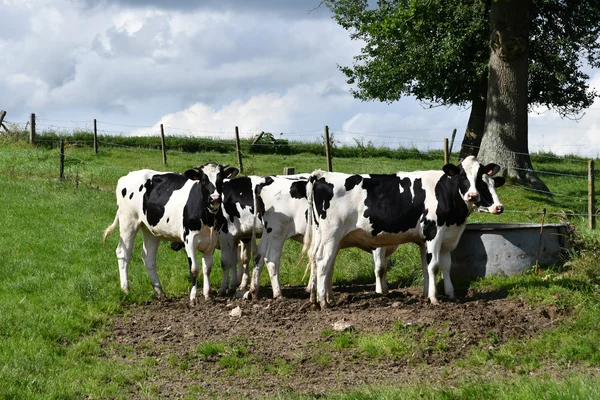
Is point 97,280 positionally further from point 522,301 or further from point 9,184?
point 9,184

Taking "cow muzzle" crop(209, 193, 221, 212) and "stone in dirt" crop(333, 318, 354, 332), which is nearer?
"stone in dirt" crop(333, 318, 354, 332)

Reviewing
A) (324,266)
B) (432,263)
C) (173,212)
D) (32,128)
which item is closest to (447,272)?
(432,263)

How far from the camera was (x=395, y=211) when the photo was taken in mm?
12180

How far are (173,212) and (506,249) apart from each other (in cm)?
535

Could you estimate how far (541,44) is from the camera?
95.9ft

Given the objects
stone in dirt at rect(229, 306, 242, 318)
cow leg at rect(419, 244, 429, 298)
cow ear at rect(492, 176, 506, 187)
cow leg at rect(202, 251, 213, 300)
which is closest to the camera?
stone in dirt at rect(229, 306, 242, 318)

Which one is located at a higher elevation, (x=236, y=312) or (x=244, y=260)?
(x=244, y=260)

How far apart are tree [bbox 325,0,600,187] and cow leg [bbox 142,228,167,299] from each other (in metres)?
14.6

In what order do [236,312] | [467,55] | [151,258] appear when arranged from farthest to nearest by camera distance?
[467,55] → [151,258] → [236,312]

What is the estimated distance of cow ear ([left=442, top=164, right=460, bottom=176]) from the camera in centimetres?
1226

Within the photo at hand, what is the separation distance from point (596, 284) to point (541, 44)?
63.7 feet

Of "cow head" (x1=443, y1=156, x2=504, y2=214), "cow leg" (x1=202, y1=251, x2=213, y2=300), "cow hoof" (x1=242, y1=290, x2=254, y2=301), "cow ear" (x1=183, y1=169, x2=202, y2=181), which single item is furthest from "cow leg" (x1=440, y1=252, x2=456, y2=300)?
"cow ear" (x1=183, y1=169, x2=202, y2=181)

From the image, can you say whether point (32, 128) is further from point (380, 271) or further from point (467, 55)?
point (380, 271)

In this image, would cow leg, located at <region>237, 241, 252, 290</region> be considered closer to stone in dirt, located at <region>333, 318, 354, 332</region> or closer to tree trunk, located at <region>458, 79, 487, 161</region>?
stone in dirt, located at <region>333, 318, 354, 332</region>
